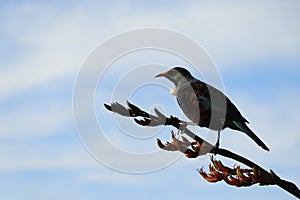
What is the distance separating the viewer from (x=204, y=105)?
522cm

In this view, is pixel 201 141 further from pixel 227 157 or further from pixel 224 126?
pixel 224 126

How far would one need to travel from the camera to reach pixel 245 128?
5.31m

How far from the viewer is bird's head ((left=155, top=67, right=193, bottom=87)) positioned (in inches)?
216

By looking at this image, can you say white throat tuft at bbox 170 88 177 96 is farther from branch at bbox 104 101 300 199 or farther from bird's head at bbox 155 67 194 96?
branch at bbox 104 101 300 199

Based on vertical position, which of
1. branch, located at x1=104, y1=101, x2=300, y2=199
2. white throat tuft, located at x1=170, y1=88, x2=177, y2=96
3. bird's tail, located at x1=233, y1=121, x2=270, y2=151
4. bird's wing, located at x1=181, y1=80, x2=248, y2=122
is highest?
white throat tuft, located at x1=170, y1=88, x2=177, y2=96

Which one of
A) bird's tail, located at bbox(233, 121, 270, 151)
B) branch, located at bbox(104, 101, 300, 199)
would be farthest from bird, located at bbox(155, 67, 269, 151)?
branch, located at bbox(104, 101, 300, 199)

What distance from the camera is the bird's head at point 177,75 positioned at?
18.0ft

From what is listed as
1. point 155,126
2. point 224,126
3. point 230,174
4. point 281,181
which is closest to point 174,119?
point 155,126

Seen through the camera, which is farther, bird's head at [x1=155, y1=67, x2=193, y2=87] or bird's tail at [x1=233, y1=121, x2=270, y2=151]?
bird's head at [x1=155, y1=67, x2=193, y2=87]

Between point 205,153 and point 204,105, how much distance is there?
60.7 inches

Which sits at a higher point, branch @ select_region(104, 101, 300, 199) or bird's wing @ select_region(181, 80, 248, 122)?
bird's wing @ select_region(181, 80, 248, 122)

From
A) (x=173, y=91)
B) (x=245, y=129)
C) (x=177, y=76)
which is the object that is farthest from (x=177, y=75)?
(x=245, y=129)

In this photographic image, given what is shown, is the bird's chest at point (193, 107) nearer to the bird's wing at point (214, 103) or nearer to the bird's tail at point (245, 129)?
the bird's wing at point (214, 103)

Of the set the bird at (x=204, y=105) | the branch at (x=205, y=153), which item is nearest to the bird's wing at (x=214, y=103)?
the bird at (x=204, y=105)
